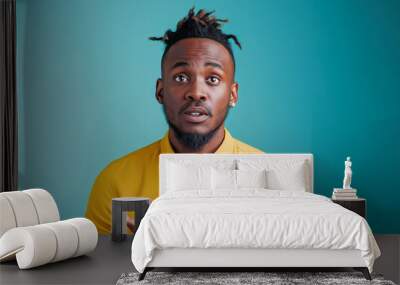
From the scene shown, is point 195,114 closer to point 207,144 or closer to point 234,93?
point 207,144

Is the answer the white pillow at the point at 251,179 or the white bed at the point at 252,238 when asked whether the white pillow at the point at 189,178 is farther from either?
the white bed at the point at 252,238

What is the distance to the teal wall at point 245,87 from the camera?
6.87 meters

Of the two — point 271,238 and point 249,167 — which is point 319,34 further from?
point 271,238

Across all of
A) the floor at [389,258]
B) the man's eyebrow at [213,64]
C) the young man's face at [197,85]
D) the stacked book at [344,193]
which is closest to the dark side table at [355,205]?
the stacked book at [344,193]

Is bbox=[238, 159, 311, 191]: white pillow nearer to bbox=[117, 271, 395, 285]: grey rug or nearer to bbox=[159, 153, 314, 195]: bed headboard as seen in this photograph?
bbox=[159, 153, 314, 195]: bed headboard

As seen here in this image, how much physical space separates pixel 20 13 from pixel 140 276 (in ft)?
12.7

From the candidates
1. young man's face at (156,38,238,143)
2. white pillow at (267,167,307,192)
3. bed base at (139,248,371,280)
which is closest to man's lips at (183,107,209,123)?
young man's face at (156,38,238,143)

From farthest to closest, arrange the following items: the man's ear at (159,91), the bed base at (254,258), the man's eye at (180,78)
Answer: the man's ear at (159,91) < the man's eye at (180,78) < the bed base at (254,258)

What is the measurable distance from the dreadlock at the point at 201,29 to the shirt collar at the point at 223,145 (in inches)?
34.8

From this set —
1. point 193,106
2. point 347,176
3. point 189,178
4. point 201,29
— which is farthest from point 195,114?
point 347,176

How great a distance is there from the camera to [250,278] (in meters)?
4.54

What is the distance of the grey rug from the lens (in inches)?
175

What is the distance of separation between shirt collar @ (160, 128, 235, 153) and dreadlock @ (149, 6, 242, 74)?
2.90 ft

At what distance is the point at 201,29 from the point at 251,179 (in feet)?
6.15
